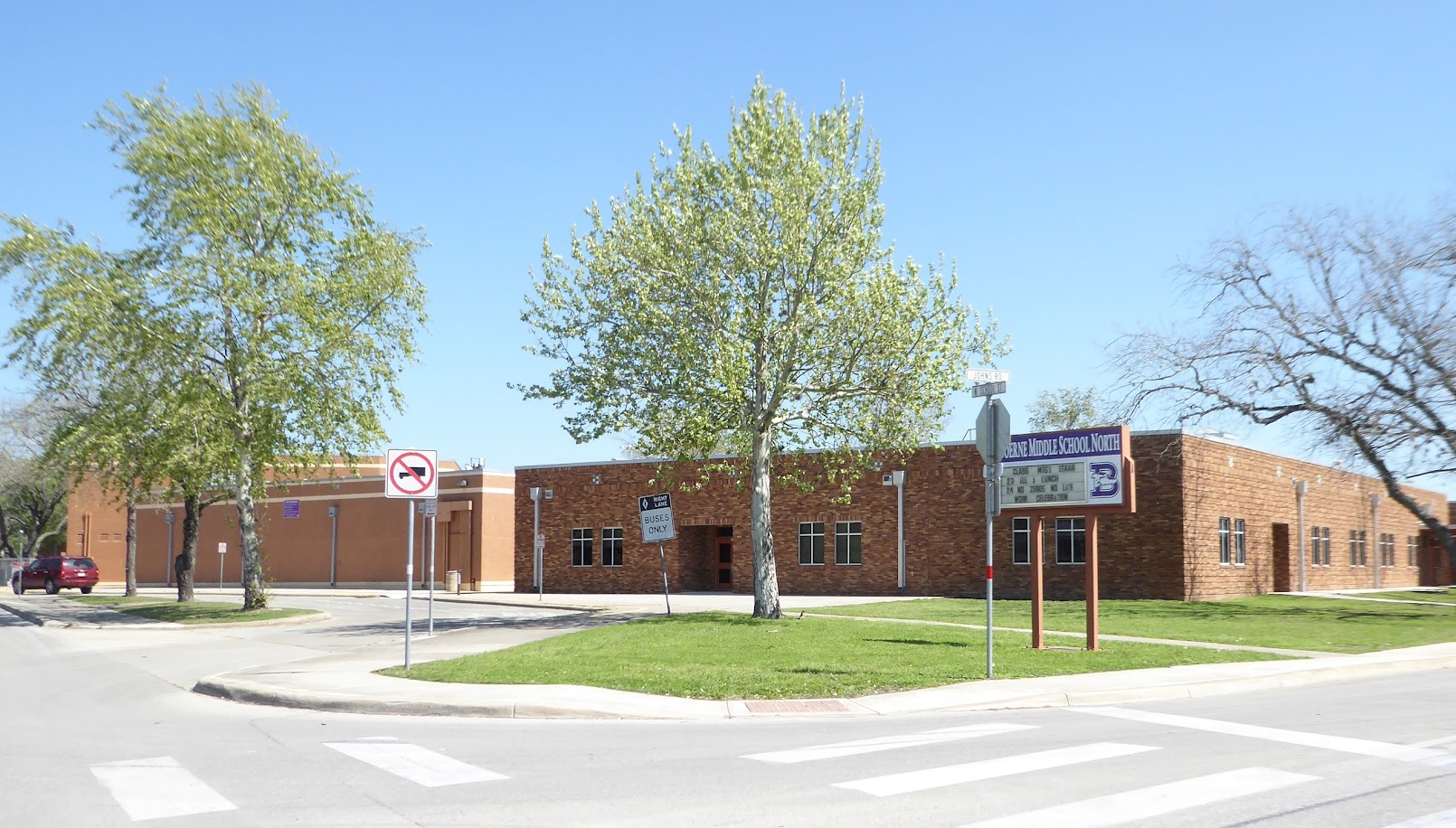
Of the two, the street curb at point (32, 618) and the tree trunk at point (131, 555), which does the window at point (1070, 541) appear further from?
the tree trunk at point (131, 555)

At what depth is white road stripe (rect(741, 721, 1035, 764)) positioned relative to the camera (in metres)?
9.12

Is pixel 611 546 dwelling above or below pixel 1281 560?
above

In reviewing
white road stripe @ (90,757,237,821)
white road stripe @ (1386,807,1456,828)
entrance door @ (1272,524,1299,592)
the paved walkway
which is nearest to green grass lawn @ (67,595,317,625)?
the paved walkway

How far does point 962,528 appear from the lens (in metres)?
38.8

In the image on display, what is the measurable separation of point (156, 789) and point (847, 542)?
3410cm

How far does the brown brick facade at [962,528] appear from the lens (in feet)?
118

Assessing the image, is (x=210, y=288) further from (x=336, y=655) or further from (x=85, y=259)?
(x=336, y=655)

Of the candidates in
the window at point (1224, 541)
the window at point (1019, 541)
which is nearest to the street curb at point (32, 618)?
the window at point (1019, 541)

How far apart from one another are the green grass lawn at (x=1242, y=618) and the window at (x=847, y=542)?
507cm

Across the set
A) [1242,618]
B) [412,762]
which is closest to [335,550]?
[1242,618]

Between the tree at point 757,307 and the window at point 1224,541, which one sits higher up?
the tree at point 757,307

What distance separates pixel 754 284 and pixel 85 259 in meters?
16.5

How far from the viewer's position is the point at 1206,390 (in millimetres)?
34562

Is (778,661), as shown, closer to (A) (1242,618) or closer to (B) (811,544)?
(A) (1242,618)
